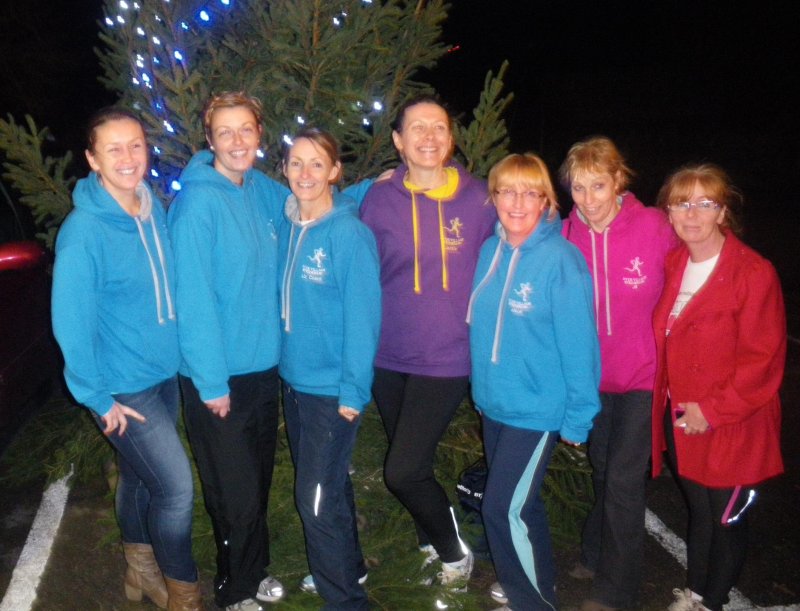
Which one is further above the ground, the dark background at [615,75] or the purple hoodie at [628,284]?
the dark background at [615,75]

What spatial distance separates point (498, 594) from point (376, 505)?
863 millimetres

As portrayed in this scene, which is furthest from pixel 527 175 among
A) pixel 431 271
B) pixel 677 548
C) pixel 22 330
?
pixel 22 330

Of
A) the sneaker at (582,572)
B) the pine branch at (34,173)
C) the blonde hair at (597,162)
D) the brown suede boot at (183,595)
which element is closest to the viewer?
the blonde hair at (597,162)

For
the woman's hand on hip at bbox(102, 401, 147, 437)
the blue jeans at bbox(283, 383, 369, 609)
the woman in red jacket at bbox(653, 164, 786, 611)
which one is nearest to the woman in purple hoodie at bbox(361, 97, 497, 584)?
the blue jeans at bbox(283, 383, 369, 609)

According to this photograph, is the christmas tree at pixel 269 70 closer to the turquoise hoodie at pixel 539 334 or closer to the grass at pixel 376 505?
the turquoise hoodie at pixel 539 334

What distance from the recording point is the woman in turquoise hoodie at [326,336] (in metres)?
2.87

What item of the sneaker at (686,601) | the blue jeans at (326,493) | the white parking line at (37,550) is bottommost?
the white parking line at (37,550)

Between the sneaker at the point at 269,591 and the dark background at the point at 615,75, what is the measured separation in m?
12.6

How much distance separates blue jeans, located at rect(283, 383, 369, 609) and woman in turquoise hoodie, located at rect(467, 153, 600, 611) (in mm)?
611

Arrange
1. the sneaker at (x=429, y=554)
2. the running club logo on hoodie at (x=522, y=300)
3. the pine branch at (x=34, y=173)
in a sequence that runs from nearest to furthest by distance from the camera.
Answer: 1. the running club logo on hoodie at (x=522, y=300)
2. the sneaker at (x=429, y=554)
3. the pine branch at (x=34, y=173)

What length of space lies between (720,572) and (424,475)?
1.33 metres

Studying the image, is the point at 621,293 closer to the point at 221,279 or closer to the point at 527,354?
the point at 527,354

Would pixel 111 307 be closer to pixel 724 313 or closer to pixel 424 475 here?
pixel 424 475

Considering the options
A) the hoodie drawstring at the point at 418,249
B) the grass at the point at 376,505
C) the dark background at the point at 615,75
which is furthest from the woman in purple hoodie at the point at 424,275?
the dark background at the point at 615,75
